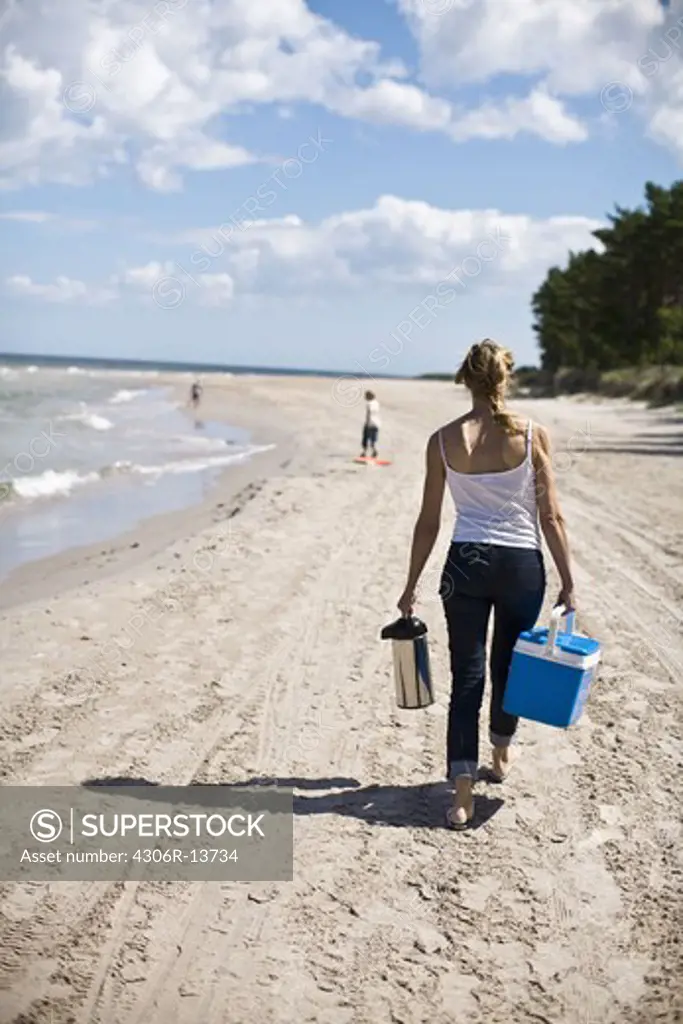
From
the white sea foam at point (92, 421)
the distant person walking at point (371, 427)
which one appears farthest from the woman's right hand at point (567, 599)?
the white sea foam at point (92, 421)

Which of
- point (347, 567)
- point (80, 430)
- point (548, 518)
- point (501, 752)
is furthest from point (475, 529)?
point (80, 430)

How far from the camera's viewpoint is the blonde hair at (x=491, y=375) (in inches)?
166

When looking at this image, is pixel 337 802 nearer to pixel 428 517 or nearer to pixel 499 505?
pixel 428 517

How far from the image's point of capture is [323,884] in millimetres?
3961

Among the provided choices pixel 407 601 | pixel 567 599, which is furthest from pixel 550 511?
pixel 407 601

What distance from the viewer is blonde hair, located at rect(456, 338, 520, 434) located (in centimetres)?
421

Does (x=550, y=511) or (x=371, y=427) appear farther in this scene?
(x=371, y=427)

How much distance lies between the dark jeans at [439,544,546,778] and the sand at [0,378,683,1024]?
1.32 feet

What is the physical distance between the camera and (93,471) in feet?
60.8

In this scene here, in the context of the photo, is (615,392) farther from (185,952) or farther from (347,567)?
(185,952)

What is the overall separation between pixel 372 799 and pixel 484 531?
1355mm

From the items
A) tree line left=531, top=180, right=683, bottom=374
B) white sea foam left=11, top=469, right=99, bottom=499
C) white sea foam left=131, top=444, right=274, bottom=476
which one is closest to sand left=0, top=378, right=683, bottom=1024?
white sea foam left=11, top=469, right=99, bottom=499

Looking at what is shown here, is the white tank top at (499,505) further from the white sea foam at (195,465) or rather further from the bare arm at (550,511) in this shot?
the white sea foam at (195,465)

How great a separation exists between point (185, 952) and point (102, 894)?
535 millimetres
